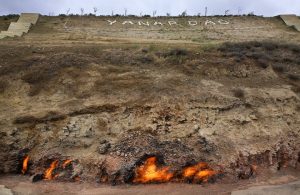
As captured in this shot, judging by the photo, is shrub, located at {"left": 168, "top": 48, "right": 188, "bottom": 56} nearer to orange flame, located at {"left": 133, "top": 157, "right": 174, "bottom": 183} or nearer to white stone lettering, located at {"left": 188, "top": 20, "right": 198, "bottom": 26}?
orange flame, located at {"left": 133, "top": 157, "right": 174, "bottom": 183}

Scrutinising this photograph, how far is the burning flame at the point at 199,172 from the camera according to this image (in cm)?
1484

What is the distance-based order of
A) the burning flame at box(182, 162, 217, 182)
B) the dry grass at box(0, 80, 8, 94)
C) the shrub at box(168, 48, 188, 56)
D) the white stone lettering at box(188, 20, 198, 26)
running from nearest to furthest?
1. the burning flame at box(182, 162, 217, 182)
2. the dry grass at box(0, 80, 8, 94)
3. the shrub at box(168, 48, 188, 56)
4. the white stone lettering at box(188, 20, 198, 26)

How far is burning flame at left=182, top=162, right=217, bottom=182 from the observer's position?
1484 centimetres

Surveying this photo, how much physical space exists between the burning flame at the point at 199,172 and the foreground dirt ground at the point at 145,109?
225 millimetres

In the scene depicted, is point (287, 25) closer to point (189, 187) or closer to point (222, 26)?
point (222, 26)

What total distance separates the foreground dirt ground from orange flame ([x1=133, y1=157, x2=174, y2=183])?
0.24 meters

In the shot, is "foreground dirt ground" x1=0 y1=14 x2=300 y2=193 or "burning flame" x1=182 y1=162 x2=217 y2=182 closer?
"burning flame" x1=182 y1=162 x2=217 y2=182

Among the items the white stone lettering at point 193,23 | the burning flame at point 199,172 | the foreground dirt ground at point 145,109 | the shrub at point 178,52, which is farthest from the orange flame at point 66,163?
the white stone lettering at point 193,23

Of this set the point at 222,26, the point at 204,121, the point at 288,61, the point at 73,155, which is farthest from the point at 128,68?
the point at 222,26

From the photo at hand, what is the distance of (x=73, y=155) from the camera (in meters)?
15.0

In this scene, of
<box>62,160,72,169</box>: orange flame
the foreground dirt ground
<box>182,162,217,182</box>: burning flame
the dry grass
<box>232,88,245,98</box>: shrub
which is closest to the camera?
<box>62,160,72,169</box>: orange flame

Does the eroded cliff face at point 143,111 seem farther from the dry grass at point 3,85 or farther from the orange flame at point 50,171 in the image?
the orange flame at point 50,171

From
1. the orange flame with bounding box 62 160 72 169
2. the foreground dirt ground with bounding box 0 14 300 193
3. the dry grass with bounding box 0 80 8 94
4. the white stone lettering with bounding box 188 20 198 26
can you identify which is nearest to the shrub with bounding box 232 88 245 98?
the foreground dirt ground with bounding box 0 14 300 193

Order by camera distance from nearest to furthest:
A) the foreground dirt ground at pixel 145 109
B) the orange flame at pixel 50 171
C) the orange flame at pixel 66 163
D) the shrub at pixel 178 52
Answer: the orange flame at pixel 50 171 < the orange flame at pixel 66 163 < the foreground dirt ground at pixel 145 109 < the shrub at pixel 178 52
